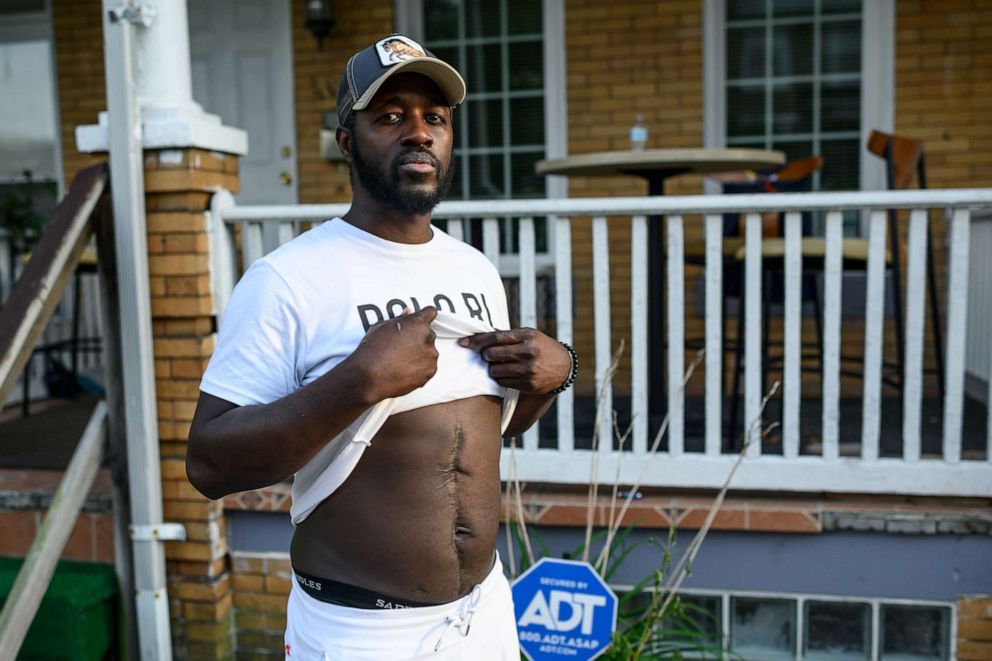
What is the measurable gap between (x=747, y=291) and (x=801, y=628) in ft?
4.46

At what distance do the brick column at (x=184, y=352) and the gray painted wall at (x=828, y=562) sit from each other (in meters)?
1.38

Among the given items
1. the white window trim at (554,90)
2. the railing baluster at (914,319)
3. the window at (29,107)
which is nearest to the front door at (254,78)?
the white window trim at (554,90)

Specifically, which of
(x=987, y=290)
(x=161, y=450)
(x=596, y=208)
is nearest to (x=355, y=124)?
(x=596, y=208)

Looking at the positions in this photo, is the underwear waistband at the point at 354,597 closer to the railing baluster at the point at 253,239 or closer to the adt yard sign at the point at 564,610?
the adt yard sign at the point at 564,610

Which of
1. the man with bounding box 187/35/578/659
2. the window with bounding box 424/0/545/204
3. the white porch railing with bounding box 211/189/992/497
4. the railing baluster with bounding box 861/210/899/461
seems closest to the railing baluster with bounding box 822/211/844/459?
the white porch railing with bounding box 211/189/992/497

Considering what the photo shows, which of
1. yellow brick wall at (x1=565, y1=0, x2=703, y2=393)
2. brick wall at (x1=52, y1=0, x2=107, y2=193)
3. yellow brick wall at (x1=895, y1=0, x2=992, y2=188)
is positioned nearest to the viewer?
yellow brick wall at (x1=895, y1=0, x2=992, y2=188)

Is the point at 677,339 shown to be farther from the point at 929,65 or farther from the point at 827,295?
the point at 929,65

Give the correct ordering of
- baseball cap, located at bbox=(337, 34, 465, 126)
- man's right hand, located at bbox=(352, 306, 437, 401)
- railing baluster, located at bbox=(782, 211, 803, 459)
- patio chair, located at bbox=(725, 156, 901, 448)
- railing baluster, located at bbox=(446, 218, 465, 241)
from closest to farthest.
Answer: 1. man's right hand, located at bbox=(352, 306, 437, 401)
2. baseball cap, located at bbox=(337, 34, 465, 126)
3. railing baluster, located at bbox=(782, 211, 803, 459)
4. railing baluster, located at bbox=(446, 218, 465, 241)
5. patio chair, located at bbox=(725, 156, 901, 448)

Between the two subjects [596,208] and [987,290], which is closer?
[596,208]

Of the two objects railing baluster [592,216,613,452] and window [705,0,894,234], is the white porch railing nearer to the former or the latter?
railing baluster [592,216,613,452]

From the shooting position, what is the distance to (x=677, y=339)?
11.8 ft

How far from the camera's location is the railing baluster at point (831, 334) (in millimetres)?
3441

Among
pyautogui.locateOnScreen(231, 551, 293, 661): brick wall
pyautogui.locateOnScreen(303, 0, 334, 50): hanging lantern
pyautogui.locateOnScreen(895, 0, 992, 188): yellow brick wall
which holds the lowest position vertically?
pyautogui.locateOnScreen(231, 551, 293, 661): brick wall

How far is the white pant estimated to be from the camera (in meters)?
1.58
